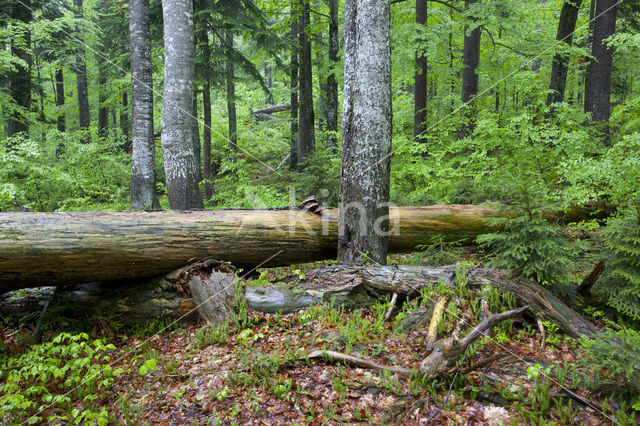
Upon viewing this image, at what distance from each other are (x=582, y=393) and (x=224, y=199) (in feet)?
34.2

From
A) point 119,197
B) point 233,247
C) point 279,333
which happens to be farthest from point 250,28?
point 279,333

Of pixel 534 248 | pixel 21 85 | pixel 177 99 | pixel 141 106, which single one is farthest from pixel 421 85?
pixel 21 85

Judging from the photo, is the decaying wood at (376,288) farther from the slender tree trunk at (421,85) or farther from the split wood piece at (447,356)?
the slender tree trunk at (421,85)

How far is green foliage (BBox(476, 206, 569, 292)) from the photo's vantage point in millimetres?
4344

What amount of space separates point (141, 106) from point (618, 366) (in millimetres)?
9697

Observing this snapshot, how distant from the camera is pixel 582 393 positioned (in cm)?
297

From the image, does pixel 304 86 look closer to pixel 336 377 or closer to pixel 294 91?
pixel 294 91

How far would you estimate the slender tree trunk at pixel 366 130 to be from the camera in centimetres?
485

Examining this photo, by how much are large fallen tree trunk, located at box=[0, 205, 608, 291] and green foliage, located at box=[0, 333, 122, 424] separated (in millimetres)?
980

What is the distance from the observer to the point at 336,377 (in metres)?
3.35

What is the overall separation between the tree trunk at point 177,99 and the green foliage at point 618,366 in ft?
22.9

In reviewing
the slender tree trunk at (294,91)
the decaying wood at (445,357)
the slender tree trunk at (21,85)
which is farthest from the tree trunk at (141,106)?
the decaying wood at (445,357)

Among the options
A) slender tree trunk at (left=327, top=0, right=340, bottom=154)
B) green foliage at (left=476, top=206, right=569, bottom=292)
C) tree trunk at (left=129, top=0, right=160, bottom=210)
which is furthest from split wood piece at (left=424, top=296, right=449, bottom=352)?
slender tree trunk at (left=327, top=0, right=340, bottom=154)

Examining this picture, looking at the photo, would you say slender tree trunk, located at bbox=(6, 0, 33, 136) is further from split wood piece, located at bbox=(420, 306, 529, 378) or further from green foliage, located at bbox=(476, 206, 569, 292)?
green foliage, located at bbox=(476, 206, 569, 292)
